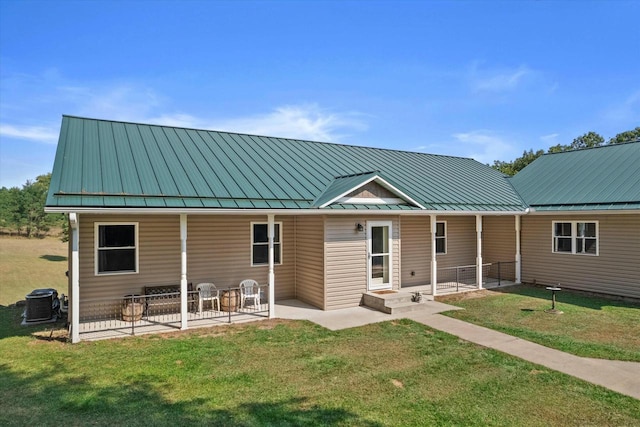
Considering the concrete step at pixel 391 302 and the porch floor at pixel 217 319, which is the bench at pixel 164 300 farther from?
the concrete step at pixel 391 302

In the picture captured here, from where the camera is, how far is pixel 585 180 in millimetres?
14984

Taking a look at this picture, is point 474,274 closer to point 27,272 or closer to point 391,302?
point 391,302

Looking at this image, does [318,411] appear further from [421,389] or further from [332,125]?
[332,125]

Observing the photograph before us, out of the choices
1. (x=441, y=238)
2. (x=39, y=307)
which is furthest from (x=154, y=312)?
(x=441, y=238)

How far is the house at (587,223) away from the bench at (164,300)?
1285 centimetres

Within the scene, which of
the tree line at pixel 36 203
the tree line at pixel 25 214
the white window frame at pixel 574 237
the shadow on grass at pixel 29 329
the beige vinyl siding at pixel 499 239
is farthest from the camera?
the tree line at pixel 25 214

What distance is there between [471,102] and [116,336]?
72.2ft

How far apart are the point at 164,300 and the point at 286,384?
5.75 m

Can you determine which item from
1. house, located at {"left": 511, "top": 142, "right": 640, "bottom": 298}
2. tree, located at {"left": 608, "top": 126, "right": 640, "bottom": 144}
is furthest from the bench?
tree, located at {"left": 608, "top": 126, "right": 640, "bottom": 144}

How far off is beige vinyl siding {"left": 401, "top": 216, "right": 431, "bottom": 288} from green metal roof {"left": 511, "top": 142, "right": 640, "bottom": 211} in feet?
14.9

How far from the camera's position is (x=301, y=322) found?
9.95 meters

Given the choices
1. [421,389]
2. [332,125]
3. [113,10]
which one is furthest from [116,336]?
[332,125]

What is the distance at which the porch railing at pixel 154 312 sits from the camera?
929 cm

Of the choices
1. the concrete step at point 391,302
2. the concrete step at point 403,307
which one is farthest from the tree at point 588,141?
the concrete step at point 391,302
